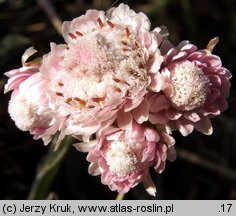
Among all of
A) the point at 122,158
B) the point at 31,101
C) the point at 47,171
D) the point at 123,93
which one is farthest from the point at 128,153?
the point at 47,171

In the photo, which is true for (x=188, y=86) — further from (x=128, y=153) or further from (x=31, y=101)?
(x=31, y=101)

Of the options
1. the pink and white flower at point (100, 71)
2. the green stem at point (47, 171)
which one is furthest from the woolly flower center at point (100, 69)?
the green stem at point (47, 171)

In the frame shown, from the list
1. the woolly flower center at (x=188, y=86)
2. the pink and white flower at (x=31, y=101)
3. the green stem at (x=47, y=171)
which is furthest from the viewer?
the green stem at (x=47, y=171)

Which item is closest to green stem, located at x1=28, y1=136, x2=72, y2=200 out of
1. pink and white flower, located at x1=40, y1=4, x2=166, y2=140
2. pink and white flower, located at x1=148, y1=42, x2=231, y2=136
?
pink and white flower, located at x1=40, y1=4, x2=166, y2=140

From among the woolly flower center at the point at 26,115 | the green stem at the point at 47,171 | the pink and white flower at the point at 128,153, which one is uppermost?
the woolly flower center at the point at 26,115

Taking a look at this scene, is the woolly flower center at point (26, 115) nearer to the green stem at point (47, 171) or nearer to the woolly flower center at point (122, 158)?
the woolly flower center at point (122, 158)
